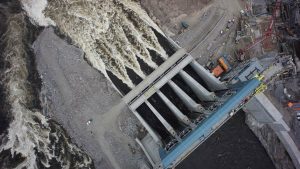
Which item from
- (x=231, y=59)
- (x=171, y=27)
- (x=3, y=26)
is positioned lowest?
(x=231, y=59)

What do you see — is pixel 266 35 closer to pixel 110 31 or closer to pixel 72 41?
pixel 110 31

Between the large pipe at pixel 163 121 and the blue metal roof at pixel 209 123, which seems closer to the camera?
the blue metal roof at pixel 209 123

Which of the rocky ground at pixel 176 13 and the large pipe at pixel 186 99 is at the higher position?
the rocky ground at pixel 176 13

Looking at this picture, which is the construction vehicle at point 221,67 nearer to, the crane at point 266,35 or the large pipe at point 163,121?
the crane at point 266,35

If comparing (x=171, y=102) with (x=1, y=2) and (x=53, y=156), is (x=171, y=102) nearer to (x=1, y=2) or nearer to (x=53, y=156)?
(x=53, y=156)

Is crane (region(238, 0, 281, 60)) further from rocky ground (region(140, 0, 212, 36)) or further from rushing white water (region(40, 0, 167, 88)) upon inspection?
rushing white water (region(40, 0, 167, 88))

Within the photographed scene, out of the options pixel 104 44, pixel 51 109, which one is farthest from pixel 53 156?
pixel 104 44

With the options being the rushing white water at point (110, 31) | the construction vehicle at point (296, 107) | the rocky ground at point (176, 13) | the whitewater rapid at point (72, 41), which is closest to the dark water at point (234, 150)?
the construction vehicle at point (296, 107)
